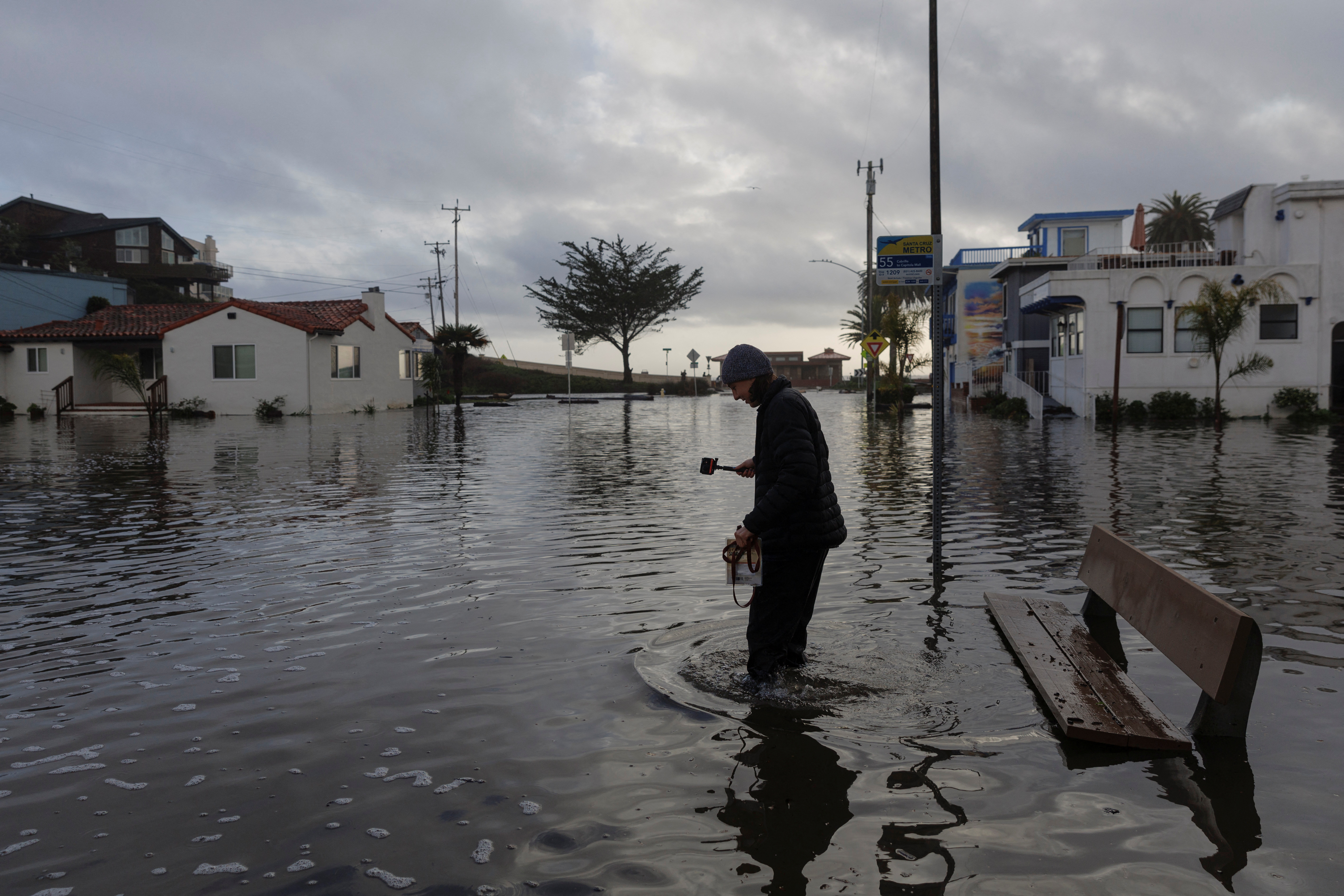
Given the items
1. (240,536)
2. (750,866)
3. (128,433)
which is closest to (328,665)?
(750,866)

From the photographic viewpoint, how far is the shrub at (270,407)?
3966 cm

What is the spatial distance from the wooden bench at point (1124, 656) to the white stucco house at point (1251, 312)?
28556mm

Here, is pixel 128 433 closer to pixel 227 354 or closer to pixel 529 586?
pixel 227 354

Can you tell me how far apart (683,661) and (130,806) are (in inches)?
120

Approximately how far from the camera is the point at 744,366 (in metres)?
5.40

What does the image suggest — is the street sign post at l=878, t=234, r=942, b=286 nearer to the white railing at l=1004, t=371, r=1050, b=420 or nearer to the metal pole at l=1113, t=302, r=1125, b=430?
the metal pole at l=1113, t=302, r=1125, b=430

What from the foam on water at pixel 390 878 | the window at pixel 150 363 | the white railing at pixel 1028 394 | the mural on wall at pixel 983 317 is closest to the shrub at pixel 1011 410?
the white railing at pixel 1028 394

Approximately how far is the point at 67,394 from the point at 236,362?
8.80 meters

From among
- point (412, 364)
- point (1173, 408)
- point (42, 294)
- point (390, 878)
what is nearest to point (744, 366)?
point (390, 878)

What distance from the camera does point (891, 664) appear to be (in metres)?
5.95

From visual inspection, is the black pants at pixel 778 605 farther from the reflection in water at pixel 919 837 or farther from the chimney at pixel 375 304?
the chimney at pixel 375 304

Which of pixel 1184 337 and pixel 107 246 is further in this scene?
pixel 107 246

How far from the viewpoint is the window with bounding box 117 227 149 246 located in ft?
247

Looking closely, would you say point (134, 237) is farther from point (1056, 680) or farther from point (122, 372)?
point (1056, 680)
